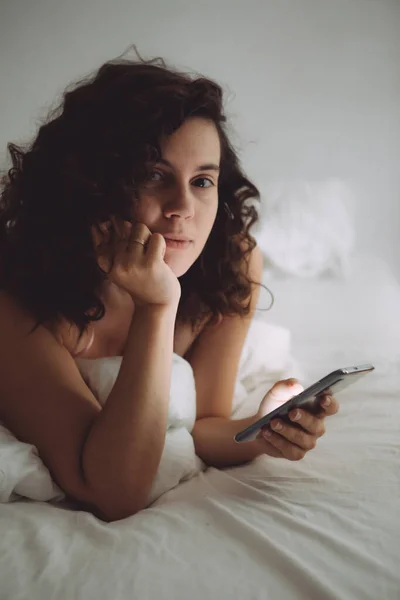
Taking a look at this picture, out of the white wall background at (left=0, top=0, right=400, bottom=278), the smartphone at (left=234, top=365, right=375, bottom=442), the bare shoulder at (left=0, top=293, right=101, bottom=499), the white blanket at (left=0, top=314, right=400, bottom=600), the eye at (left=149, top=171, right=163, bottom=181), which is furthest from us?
the white wall background at (left=0, top=0, right=400, bottom=278)

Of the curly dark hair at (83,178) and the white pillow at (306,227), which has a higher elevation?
the white pillow at (306,227)

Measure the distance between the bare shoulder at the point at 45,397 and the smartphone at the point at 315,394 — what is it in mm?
216

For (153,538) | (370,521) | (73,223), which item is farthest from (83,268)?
(370,521)

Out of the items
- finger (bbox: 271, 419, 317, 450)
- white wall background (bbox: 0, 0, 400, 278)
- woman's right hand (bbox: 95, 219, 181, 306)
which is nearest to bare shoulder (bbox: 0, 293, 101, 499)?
woman's right hand (bbox: 95, 219, 181, 306)

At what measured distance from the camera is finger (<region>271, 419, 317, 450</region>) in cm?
70

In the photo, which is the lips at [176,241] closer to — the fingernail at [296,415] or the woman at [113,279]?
the woman at [113,279]

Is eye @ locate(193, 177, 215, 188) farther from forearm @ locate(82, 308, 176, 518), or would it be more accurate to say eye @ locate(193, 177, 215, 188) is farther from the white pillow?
the white pillow

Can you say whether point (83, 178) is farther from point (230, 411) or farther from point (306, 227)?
point (306, 227)

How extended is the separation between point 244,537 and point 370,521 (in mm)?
136

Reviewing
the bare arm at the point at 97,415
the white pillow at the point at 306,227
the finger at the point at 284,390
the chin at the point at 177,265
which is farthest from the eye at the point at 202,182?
the white pillow at the point at 306,227

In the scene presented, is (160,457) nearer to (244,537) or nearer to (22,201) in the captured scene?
(244,537)

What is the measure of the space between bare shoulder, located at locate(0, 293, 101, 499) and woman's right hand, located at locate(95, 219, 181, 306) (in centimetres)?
14

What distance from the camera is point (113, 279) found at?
741 millimetres

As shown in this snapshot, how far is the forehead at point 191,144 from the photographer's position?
2.66ft
